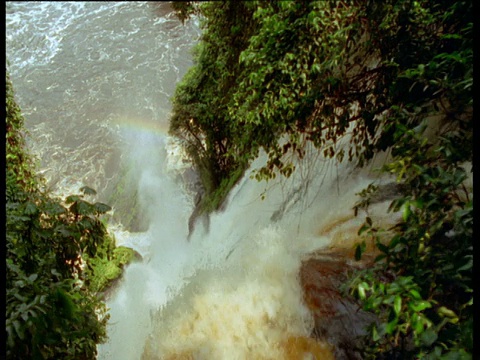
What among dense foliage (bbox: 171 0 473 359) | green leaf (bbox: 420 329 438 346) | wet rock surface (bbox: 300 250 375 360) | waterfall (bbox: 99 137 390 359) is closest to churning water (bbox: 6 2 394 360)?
waterfall (bbox: 99 137 390 359)

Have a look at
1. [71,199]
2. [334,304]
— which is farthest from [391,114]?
[71,199]

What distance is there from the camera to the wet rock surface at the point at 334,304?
3.16 m

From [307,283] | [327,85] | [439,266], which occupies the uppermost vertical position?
[327,85]

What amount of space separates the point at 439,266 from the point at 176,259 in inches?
183

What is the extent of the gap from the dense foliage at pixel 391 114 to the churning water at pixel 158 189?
0.59 meters

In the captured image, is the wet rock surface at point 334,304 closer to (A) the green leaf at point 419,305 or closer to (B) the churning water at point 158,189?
(B) the churning water at point 158,189

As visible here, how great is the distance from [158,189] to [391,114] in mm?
5813

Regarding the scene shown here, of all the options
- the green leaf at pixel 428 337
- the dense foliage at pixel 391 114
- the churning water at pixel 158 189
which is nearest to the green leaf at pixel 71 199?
the dense foliage at pixel 391 114

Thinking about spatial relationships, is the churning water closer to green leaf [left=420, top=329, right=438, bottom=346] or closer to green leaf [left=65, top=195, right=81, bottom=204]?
green leaf [left=420, top=329, right=438, bottom=346]

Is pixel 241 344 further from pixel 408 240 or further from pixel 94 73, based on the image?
pixel 94 73

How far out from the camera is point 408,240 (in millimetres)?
2312

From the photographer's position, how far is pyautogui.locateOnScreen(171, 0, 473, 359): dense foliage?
2.15 metres

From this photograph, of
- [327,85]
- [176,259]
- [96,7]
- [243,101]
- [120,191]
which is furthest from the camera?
[96,7]

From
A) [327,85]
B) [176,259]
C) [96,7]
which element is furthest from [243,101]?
[96,7]
